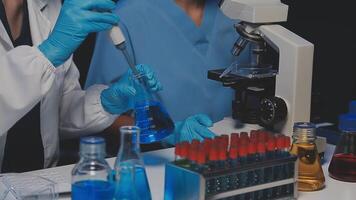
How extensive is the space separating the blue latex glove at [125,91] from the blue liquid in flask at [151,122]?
0.12 m

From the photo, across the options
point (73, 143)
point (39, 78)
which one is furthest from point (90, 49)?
point (39, 78)

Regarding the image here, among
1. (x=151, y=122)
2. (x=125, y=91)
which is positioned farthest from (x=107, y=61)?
(x=151, y=122)

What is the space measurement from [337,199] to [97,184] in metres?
0.56

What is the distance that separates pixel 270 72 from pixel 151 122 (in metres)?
0.41

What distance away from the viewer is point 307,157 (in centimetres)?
141

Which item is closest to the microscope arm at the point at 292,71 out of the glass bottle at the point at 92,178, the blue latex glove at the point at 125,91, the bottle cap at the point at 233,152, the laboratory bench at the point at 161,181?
the laboratory bench at the point at 161,181

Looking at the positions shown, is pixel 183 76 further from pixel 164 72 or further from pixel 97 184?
pixel 97 184

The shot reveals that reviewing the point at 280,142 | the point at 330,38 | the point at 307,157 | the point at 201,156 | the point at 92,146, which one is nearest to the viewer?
the point at 92,146

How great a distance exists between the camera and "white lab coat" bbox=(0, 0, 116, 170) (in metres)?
1.58

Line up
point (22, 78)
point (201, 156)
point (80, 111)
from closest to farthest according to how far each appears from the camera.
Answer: point (201, 156), point (22, 78), point (80, 111)

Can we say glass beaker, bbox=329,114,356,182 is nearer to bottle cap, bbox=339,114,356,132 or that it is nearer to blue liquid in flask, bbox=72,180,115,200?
bottle cap, bbox=339,114,356,132

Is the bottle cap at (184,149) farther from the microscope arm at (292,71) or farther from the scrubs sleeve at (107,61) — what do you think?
the scrubs sleeve at (107,61)

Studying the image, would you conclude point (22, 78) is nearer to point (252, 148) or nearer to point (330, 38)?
point (252, 148)

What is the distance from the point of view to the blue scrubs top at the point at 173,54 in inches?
84.3
